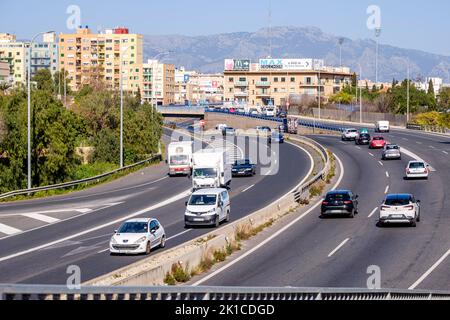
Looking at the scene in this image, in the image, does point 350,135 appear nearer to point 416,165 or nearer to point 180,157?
point 180,157

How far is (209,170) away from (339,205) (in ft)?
42.4

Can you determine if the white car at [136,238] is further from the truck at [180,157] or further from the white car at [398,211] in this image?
the truck at [180,157]

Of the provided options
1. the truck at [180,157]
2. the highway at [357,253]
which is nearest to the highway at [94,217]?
the truck at [180,157]

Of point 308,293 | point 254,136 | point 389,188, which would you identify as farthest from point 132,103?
point 308,293

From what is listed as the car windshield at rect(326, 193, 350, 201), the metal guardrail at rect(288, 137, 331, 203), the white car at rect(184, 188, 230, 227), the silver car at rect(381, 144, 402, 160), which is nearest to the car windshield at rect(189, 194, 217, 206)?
the white car at rect(184, 188, 230, 227)

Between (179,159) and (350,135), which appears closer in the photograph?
(179,159)

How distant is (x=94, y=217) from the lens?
4288 cm

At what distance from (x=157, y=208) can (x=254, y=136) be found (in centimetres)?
6150

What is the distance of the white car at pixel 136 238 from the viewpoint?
1206 inches

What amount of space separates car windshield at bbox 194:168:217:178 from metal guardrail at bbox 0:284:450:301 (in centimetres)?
2958

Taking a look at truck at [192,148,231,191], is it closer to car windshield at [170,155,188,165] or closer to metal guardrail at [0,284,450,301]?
car windshield at [170,155,188,165]

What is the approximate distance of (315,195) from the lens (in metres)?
48.9

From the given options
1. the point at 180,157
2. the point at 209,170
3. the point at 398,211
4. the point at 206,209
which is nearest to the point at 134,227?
the point at 206,209
